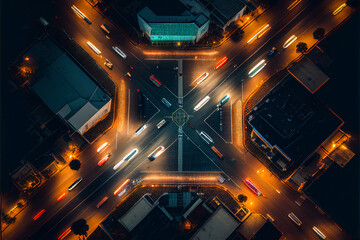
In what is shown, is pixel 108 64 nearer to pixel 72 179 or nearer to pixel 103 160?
pixel 103 160

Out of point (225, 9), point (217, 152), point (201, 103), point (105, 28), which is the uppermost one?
point (105, 28)

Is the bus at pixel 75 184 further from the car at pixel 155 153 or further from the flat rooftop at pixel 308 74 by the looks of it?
the flat rooftop at pixel 308 74

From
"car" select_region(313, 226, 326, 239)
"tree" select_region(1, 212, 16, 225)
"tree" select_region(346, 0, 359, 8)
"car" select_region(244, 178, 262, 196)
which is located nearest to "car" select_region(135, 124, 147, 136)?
"car" select_region(244, 178, 262, 196)

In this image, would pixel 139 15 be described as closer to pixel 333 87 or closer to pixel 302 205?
pixel 333 87

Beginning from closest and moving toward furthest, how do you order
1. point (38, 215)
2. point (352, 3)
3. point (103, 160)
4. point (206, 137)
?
point (38, 215), point (103, 160), point (206, 137), point (352, 3)

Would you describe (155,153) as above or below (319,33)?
above

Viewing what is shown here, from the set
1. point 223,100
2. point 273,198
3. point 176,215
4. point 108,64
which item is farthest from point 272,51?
point 176,215
